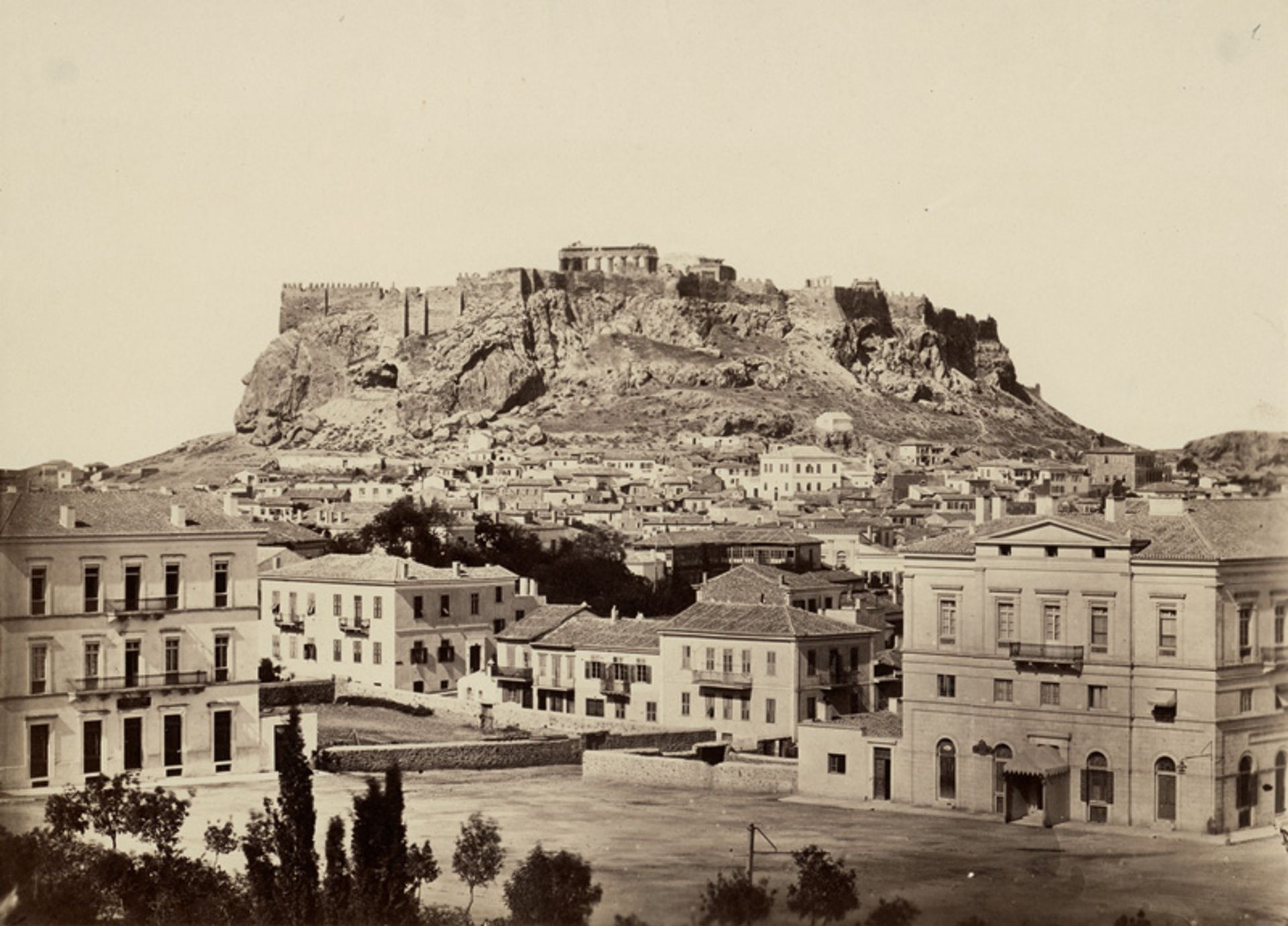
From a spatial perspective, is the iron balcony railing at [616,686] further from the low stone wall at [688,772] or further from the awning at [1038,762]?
the awning at [1038,762]

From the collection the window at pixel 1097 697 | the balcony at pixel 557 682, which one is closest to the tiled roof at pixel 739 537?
the balcony at pixel 557 682

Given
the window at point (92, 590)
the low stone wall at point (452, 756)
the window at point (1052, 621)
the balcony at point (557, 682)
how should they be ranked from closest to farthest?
the window at point (1052, 621) → the window at point (92, 590) → the low stone wall at point (452, 756) → the balcony at point (557, 682)

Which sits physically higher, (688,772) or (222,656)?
(222,656)

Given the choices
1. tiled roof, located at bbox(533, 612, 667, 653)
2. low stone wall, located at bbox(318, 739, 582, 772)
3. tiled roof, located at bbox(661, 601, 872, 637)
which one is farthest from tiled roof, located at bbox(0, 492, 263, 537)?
tiled roof, located at bbox(533, 612, 667, 653)

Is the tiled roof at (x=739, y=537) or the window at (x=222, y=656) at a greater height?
the tiled roof at (x=739, y=537)

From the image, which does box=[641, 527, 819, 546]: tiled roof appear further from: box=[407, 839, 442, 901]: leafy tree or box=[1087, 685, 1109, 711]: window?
box=[407, 839, 442, 901]: leafy tree

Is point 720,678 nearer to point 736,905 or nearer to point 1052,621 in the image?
point 1052,621

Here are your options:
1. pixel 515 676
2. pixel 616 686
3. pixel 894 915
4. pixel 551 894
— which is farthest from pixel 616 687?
pixel 894 915
